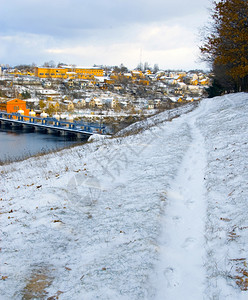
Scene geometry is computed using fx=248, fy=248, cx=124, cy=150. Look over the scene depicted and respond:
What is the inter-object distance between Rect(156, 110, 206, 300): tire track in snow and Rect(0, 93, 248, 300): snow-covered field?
0.05ft

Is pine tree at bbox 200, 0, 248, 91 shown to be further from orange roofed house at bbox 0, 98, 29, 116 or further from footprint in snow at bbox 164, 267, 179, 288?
orange roofed house at bbox 0, 98, 29, 116

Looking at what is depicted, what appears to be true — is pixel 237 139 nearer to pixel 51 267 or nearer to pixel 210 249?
pixel 210 249

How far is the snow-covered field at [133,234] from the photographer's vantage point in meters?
3.06

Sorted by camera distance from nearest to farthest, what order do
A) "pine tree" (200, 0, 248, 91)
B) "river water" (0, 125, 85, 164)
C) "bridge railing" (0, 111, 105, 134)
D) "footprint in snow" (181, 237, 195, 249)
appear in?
"footprint in snow" (181, 237, 195, 249)
"pine tree" (200, 0, 248, 91)
"river water" (0, 125, 85, 164)
"bridge railing" (0, 111, 105, 134)

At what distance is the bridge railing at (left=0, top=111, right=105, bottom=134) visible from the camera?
143ft

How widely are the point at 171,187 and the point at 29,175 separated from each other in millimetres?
5868

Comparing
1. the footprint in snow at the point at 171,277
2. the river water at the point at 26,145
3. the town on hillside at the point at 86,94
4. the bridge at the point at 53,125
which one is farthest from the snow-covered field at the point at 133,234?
the town on hillside at the point at 86,94

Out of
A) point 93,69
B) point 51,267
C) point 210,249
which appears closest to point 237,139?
point 210,249

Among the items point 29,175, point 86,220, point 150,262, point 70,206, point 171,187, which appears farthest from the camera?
point 29,175

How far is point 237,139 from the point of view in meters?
8.23

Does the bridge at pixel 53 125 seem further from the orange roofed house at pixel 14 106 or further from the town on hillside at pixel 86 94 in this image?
the town on hillside at pixel 86 94

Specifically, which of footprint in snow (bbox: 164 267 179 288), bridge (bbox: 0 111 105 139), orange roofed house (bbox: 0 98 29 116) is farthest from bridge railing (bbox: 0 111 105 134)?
footprint in snow (bbox: 164 267 179 288)

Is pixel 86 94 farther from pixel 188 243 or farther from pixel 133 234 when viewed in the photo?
pixel 188 243

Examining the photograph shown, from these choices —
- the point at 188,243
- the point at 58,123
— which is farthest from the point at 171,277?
the point at 58,123
